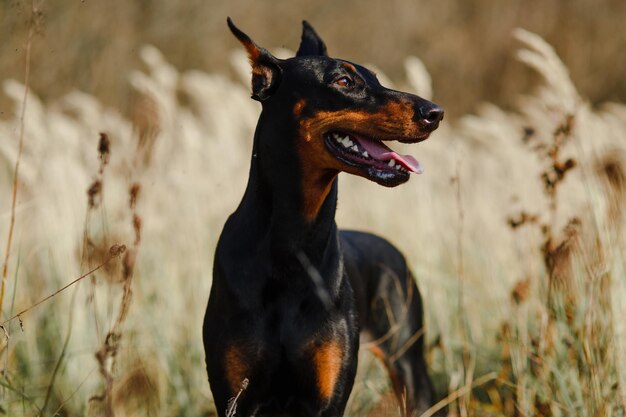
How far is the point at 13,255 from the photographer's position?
18.8 feet

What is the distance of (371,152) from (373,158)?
1.2 inches

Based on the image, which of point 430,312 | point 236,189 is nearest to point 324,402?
point 430,312

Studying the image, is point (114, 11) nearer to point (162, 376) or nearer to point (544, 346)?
point (162, 376)

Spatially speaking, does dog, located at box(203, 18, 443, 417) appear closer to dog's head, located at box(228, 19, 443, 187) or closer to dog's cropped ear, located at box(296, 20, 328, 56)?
dog's head, located at box(228, 19, 443, 187)

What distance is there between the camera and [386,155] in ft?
10.3

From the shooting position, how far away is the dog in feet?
10.3

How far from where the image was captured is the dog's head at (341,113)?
307cm

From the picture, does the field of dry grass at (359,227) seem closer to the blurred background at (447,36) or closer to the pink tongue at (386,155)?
the pink tongue at (386,155)

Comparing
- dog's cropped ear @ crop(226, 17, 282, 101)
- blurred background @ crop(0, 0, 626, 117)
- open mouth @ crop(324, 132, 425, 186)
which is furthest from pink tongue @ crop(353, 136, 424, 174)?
blurred background @ crop(0, 0, 626, 117)

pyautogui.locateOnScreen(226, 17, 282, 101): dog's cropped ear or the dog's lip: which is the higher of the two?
pyautogui.locateOnScreen(226, 17, 282, 101): dog's cropped ear

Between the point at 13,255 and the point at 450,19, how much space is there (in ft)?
48.2

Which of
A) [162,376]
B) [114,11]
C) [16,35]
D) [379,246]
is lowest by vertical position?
[162,376]

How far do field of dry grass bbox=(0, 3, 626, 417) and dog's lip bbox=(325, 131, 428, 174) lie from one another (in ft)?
2.49

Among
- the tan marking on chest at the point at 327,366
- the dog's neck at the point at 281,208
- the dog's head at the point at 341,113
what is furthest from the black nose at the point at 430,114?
the tan marking on chest at the point at 327,366
